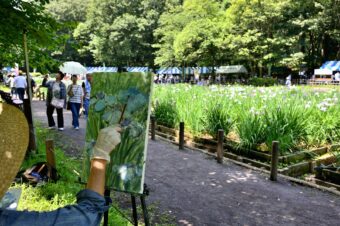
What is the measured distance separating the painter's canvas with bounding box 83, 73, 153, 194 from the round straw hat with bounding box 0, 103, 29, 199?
108cm

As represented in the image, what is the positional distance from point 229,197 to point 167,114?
589 centimetres

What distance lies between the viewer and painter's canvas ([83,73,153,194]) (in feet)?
9.38

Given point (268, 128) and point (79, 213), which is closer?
point (79, 213)

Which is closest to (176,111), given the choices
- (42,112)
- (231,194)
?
(231,194)

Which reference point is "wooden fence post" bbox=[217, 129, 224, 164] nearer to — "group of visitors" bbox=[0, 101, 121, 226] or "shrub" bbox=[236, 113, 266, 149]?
"shrub" bbox=[236, 113, 266, 149]

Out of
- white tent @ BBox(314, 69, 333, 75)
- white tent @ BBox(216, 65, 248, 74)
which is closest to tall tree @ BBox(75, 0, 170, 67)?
white tent @ BBox(216, 65, 248, 74)

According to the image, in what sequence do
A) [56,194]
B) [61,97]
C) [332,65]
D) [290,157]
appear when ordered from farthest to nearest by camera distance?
[332,65]
[61,97]
[290,157]
[56,194]

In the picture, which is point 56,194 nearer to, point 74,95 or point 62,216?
point 62,216

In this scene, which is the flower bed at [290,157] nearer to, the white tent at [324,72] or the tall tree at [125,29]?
the white tent at [324,72]

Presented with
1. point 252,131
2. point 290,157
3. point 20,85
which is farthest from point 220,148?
point 20,85

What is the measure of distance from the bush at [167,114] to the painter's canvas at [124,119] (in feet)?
24.6

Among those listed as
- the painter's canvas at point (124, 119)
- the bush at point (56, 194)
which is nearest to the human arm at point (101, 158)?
the painter's canvas at point (124, 119)

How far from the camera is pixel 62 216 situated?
1499 mm

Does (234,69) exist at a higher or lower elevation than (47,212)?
higher
